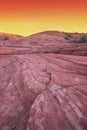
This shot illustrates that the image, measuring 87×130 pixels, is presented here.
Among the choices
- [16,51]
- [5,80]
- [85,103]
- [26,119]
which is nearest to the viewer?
[26,119]

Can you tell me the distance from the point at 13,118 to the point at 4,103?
6.10 ft

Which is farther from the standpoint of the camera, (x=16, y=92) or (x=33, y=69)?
(x=33, y=69)

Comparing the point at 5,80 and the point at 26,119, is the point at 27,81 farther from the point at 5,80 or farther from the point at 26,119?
the point at 26,119

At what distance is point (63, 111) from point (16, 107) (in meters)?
2.40

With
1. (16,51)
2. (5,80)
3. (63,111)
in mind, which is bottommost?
(16,51)

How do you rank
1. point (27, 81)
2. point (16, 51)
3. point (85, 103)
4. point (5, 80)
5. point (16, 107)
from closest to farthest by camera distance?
1. point (85, 103)
2. point (16, 107)
3. point (27, 81)
4. point (5, 80)
5. point (16, 51)

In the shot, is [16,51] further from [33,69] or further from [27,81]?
[27,81]

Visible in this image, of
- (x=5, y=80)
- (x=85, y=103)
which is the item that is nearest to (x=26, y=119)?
(x=85, y=103)

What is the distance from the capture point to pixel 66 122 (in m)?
10.3

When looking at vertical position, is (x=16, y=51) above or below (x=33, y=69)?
below

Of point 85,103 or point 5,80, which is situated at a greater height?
point 85,103

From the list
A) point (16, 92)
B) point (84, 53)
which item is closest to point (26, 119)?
point (16, 92)

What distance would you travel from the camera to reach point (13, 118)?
11.4 metres

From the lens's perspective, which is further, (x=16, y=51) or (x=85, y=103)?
(x=16, y=51)
